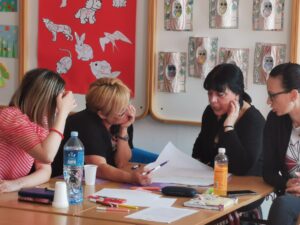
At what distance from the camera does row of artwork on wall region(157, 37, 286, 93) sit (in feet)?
14.3

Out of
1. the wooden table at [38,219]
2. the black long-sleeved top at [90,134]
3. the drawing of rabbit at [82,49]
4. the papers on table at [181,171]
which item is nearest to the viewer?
the wooden table at [38,219]

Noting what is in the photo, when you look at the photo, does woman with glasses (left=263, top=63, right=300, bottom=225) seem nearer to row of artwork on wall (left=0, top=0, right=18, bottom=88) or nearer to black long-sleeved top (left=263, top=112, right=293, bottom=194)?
black long-sleeved top (left=263, top=112, right=293, bottom=194)

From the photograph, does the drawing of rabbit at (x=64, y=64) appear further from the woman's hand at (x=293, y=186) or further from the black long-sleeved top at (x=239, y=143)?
the woman's hand at (x=293, y=186)

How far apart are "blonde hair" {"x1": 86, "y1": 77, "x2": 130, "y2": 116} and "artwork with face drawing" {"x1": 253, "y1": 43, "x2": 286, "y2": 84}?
1.16 metres

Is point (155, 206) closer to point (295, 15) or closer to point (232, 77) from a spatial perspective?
point (232, 77)

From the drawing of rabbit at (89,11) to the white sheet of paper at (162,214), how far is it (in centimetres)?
252

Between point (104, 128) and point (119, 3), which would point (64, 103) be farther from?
point (119, 3)

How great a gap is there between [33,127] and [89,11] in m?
1.98

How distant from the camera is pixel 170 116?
4715mm

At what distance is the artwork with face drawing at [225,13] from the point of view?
Result: 444 centimetres

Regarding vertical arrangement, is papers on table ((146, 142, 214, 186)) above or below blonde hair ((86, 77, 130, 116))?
below

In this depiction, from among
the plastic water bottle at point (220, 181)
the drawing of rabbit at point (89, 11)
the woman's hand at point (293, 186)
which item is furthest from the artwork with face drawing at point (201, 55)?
the plastic water bottle at point (220, 181)

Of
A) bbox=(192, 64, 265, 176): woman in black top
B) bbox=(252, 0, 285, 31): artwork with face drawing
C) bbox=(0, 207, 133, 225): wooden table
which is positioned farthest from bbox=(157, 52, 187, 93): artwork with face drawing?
bbox=(0, 207, 133, 225): wooden table

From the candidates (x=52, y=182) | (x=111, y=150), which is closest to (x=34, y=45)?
(x=111, y=150)
